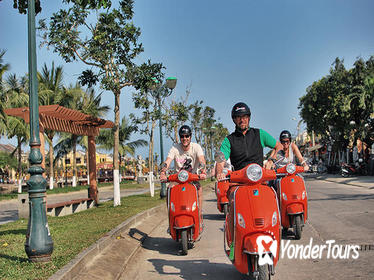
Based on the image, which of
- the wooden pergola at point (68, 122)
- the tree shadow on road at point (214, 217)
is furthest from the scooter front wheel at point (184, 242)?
the wooden pergola at point (68, 122)

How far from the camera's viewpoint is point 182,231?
6.31m

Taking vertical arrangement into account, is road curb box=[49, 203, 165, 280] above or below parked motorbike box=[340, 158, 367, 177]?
below

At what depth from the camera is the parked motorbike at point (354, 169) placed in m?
28.6

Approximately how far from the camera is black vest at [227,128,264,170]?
4906 millimetres

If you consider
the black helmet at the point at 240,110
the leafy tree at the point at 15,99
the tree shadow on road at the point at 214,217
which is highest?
the leafy tree at the point at 15,99

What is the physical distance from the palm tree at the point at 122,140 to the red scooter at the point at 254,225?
1451 inches

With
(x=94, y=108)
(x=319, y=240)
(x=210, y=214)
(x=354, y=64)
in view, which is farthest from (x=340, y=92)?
(x=319, y=240)

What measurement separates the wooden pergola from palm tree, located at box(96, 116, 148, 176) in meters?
25.4

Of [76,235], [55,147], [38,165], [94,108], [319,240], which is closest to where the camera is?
[38,165]

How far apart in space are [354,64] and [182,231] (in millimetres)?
27870

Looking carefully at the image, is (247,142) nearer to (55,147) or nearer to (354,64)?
(354,64)

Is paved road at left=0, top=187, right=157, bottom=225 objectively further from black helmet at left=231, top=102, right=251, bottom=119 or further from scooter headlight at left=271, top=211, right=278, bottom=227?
scooter headlight at left=271, top=211, right=278, bottom=227

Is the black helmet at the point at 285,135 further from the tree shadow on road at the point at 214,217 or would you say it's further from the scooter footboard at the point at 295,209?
the tree shadow on road at the point at 214,217

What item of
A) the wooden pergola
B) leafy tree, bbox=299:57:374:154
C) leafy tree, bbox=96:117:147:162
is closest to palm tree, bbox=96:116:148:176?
leafy tree, bbox=96:117:147:162
